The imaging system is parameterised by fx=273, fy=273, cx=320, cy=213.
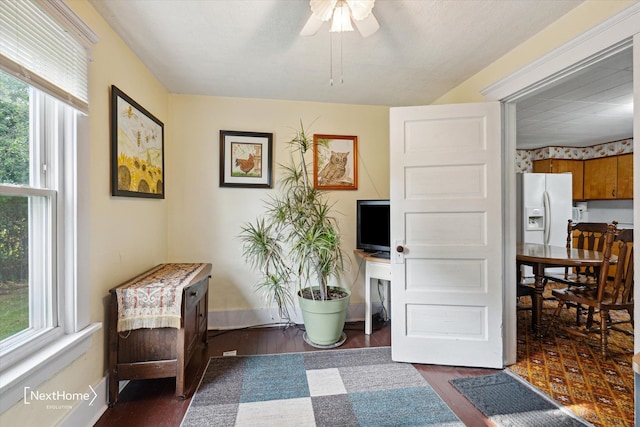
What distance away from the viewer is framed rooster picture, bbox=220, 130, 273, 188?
9.29 feet

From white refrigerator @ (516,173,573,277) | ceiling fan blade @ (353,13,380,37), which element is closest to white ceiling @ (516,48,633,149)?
white refrigerator @ (516,173,573,277)

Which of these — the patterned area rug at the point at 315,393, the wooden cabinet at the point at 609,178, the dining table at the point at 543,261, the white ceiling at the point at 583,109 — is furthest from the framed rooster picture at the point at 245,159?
the wooden cabinet at the point at 609,178

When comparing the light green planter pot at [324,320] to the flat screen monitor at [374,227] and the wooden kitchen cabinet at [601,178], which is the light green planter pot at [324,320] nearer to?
the flat screen monitor at [374,227]

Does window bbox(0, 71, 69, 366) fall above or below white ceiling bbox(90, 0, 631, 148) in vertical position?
below

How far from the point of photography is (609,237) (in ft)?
7.52

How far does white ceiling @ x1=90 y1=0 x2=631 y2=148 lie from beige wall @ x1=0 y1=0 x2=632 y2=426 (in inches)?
4.6

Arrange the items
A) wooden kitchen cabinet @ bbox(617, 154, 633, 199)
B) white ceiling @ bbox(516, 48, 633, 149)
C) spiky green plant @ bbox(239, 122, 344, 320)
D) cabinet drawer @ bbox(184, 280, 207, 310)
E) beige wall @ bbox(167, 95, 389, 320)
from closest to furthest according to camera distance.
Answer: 1. cabinet drawer @ bbox(184, 280, 207, 310)
2. white ceiling @ bbox(516, 48, 633, 149)
3. spiky green plant @ bbox(239, 122, 344, 320)
4. beige wall @ bbox(167, 95, 389, 320)
5. wooden kitchen cabinet @ bbox(617, 154, 633, 199)

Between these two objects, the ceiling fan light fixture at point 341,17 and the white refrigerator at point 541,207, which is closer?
the ceiling fan light fixture at point 341,17

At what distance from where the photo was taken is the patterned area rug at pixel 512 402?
Answer: 157 cm

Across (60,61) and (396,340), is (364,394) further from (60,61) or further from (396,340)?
(60,61)

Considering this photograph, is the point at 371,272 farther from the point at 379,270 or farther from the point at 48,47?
the point at 48,47

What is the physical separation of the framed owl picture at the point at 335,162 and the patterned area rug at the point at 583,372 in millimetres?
2183

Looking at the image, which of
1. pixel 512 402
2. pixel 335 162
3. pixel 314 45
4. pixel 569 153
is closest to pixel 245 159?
pixel 335 162

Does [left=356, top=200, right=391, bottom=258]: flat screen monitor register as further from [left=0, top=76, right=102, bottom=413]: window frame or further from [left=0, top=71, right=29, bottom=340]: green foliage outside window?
[left=0, top=71, right=29, bottom=340]: green foliage outside window
